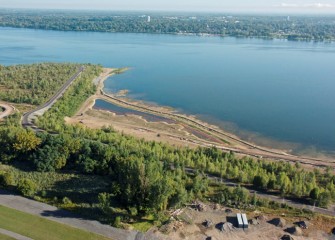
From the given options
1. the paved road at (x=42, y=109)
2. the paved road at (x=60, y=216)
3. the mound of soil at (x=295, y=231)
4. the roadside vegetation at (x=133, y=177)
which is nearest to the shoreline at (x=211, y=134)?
the paved road at (x=42, y=109)

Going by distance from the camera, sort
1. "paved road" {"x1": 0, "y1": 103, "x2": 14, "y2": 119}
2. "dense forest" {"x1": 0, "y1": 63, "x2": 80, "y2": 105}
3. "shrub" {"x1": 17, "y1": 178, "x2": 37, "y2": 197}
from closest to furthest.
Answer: "shrub" {"x1": 17, "y1": 178, "x2": 37, "y2": 197} → "paved road" {"x1": 0, "y1": 103, "x2": 14, "y2": 119} → "dense forest" {"x1": 0, "y1": 63, "x2": 80, "y2": 105}

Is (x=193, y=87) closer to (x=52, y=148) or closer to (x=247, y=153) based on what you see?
(x=247, y=153)

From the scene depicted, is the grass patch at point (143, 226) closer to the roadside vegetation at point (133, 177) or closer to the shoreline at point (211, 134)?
the roadside vegetation at point (133, 177)

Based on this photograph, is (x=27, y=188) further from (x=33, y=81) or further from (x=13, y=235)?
(x=33, y=81)

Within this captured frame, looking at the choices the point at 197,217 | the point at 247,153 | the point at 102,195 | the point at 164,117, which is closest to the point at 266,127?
the point at 247,153

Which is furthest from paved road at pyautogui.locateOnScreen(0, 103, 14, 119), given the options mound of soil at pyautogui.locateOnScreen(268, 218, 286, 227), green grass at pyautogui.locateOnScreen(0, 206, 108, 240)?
mound of soil at pyautogui.locateOnScreen(268, 218, 286, 227)

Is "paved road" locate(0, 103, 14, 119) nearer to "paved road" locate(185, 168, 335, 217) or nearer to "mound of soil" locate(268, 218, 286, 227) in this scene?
"paved road" locate(185, 168, 335, 217)
